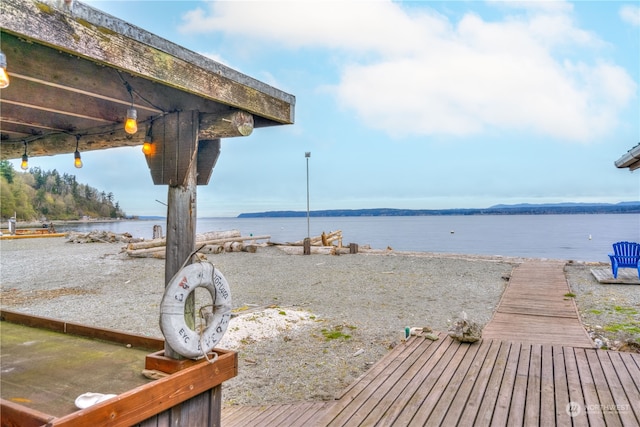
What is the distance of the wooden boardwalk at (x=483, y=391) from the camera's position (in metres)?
2.96

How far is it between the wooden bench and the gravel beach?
0.81m

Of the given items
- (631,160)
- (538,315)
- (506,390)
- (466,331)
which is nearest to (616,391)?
(506,390)

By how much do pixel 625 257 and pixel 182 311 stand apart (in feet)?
39.8

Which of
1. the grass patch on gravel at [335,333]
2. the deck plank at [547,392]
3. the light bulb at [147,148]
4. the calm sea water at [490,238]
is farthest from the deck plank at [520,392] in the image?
the calm sea water at [490,238]

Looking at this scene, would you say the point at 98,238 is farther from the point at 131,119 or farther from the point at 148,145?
the point at 131,119

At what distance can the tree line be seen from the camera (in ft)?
165

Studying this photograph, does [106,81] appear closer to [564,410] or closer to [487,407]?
[487,407]

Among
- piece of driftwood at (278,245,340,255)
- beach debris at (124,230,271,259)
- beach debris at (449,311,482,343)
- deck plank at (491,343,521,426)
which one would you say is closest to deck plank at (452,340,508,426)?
deck plank at (491,343,521,426)

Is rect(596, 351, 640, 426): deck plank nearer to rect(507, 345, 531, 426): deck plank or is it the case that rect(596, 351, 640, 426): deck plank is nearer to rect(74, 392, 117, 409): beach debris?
rect(507, 345, 531, 426): deck plank

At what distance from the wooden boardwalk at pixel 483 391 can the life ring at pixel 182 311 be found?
1067 mm

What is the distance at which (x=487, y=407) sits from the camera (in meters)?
3.11

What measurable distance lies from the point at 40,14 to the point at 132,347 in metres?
2.53

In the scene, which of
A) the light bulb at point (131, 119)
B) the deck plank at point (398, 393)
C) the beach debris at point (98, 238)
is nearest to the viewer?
the light bulb at point (131, 119)

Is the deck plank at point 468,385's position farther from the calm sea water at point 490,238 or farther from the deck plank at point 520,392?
the calm sea water at point 490,238
